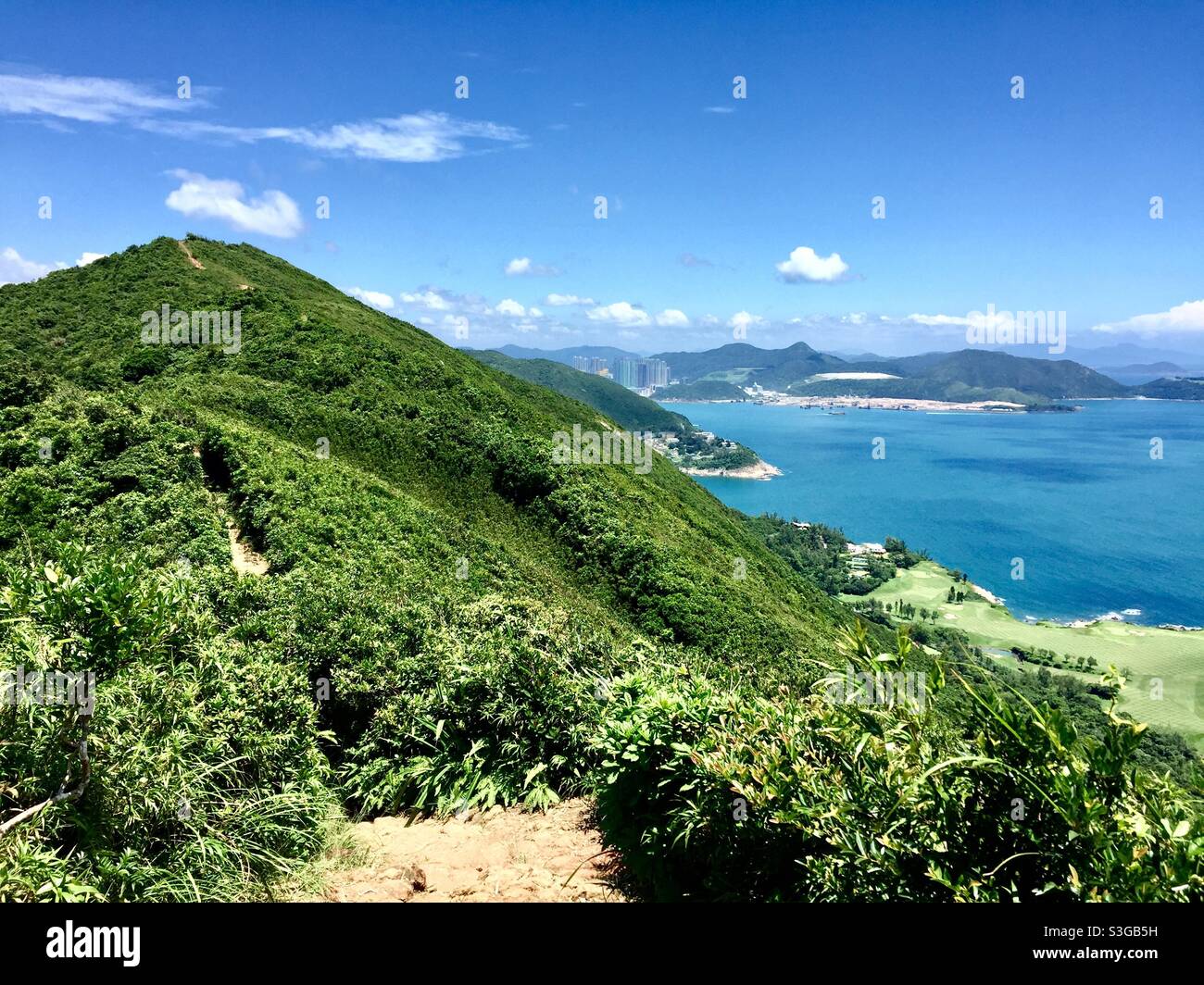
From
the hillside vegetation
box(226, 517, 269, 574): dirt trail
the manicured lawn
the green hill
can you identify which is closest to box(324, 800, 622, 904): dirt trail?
the hillside vegetation

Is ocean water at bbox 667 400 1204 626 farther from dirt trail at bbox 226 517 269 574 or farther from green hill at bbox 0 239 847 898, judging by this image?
dirt trail at bbox 226 517 269 574

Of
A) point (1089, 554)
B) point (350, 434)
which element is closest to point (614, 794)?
point (350, 434)

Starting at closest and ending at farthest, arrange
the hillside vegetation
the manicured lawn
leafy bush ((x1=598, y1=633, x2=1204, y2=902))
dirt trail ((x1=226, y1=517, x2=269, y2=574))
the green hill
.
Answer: leafy bush ((x1=598, y1=633, x2=1204, y2=902))
the hillside vegetation
the green hill
dirt trail ((x1=226, y1=517, x2=269, y2=574))
the manicured lawn

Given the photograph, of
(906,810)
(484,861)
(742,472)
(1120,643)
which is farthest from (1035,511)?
(906,810)

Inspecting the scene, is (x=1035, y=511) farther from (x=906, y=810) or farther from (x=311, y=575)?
(x=906, y=810)

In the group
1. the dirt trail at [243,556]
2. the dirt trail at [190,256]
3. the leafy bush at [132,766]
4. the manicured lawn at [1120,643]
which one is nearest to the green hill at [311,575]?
the leafy bush at [132,766]
